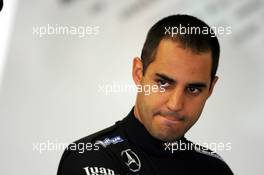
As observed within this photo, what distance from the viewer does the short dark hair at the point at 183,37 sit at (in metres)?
1.41

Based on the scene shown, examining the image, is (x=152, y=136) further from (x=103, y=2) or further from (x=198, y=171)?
(x=103, y=2)

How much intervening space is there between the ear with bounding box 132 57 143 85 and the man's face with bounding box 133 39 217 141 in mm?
15

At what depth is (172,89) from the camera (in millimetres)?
1405

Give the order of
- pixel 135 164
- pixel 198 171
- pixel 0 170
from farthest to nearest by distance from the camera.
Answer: pixel 0 170, pixel 198 171, pixel 135 164

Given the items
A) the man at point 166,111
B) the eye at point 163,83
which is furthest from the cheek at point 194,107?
the eye at point 163,83

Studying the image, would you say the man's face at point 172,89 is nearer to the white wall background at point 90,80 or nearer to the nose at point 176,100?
the nose at point 176,100

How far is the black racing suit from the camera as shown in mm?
1245

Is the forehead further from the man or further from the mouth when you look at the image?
the mouth

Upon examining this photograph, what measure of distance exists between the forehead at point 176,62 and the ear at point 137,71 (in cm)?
9

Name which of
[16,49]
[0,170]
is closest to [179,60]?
[16,49]

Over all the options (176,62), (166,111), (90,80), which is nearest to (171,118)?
(166,111)

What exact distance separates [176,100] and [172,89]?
4 centimetres

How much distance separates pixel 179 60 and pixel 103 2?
0.48 metres

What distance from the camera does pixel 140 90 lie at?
1.50m
